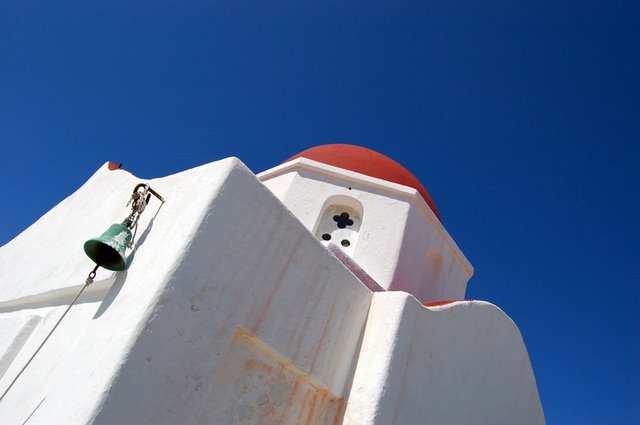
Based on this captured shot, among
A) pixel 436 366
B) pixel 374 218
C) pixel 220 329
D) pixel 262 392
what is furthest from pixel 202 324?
pixel 374 218

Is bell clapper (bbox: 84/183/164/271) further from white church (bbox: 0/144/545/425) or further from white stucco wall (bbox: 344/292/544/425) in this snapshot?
white stucco wall (bbox: 344/292/544/425)

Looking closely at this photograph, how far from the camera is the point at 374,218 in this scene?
21.2 ft

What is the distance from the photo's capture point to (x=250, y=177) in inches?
126

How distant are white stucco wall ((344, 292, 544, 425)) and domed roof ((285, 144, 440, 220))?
9.61 ft

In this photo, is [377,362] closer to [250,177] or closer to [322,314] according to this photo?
[322,314]

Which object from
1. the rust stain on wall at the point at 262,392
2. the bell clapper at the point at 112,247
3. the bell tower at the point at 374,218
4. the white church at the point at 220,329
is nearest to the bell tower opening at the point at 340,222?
the bell tower at the point at 374,218

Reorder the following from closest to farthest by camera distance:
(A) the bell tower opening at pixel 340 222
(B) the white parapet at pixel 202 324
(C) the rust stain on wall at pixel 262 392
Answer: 1. (B) the white parapet at pixel 202 324
2. (C) the rust stain on wall at pixel 262 392
3. (A) the bell tower opening at pixel 340 222

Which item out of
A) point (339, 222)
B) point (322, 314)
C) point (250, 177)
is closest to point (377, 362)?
point (322, 314)

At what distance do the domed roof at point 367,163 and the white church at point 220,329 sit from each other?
2546 mm

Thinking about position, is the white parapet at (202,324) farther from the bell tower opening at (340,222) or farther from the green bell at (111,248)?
the bell tower opening at (340,222)

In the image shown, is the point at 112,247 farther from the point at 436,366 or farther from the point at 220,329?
the point at 436,366

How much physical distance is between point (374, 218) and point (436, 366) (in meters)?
2.79

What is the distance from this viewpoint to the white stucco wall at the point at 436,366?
3.48 m

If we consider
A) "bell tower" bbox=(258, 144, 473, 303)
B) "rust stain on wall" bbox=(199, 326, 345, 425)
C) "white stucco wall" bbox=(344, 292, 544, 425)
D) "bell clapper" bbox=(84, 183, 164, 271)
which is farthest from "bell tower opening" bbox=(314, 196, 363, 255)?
"bell clapper" bbox=(84, 183, 164, 271)
